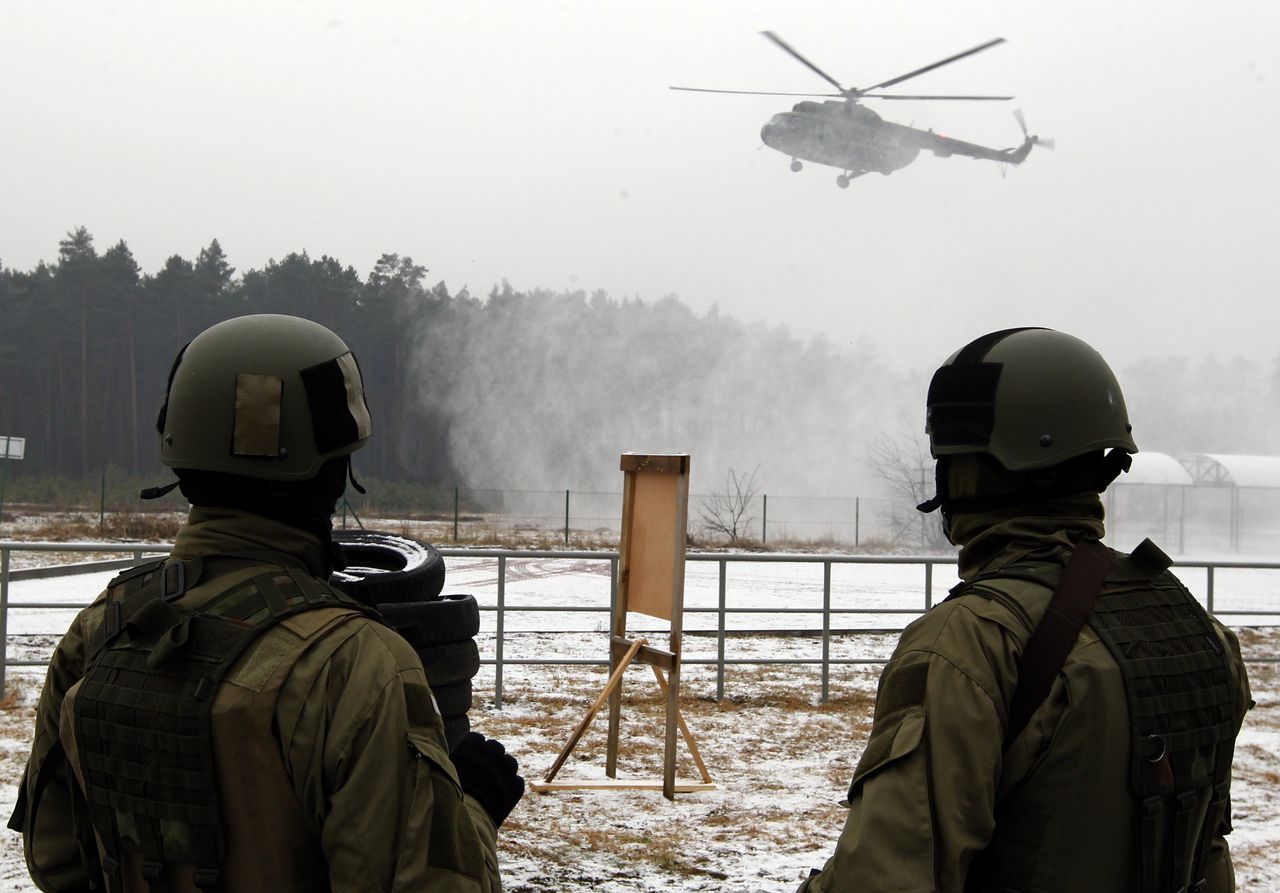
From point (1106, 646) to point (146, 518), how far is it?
3596cm

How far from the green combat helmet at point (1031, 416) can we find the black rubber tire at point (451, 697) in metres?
2.31

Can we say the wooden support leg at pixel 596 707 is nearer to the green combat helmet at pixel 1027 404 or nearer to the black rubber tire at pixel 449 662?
the black rubber tire at pixel 449 662

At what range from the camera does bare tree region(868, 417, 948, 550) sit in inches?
1553

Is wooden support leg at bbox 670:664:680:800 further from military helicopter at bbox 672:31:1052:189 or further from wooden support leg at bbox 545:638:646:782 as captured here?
military helicopter at bbox 672:31:1052:189

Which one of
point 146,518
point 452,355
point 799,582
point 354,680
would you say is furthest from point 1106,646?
point 452,355

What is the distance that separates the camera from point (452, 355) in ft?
199

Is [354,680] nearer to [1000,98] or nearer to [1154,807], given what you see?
[1154,807]

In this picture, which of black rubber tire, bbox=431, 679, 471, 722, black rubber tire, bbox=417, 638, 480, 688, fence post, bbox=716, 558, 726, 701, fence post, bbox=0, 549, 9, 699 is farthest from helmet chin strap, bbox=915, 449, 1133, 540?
fence post, bbox=0, 549, 9, 699

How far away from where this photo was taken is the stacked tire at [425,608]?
3803 millimetres

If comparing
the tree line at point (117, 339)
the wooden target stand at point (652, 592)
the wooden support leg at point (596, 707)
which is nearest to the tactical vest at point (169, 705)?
the wooden target stand at point (652, 592)

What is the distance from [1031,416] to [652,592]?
518cm

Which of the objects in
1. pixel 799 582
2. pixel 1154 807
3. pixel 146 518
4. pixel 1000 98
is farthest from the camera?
pixel 146 518

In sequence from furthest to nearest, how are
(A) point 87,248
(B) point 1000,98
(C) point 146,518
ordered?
(A) point 87,248
(C) point 146,518
(B) point 1000,98

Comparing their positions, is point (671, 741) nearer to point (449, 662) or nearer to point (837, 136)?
point (449, 662)
